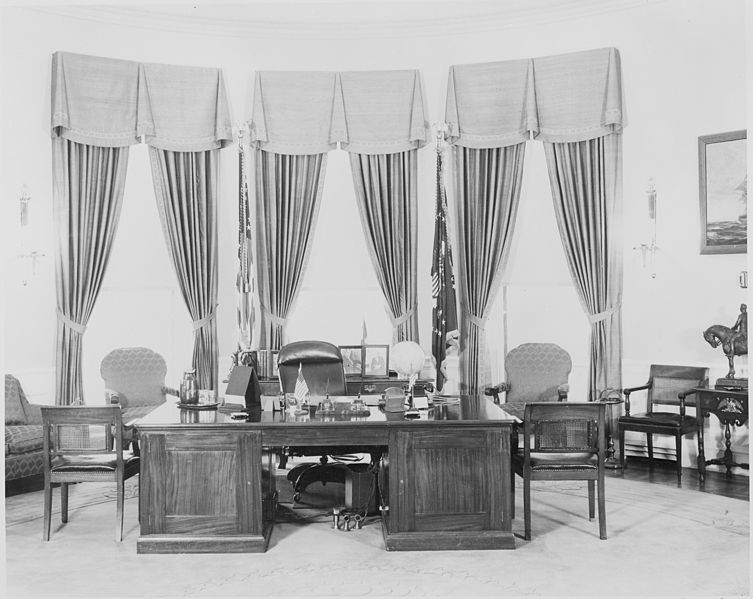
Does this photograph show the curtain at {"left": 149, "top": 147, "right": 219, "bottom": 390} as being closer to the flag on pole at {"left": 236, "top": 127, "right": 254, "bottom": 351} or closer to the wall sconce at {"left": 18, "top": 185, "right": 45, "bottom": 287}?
the flag on pole at {"left": 236, "top": 127, "right": 254, "bottom": 351}

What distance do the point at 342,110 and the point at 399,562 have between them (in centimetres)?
429

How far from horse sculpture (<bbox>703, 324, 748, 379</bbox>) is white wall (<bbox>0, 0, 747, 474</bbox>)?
0.26m

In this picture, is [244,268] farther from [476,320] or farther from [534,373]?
[534,373]

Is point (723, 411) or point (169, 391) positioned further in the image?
point (169, 391)

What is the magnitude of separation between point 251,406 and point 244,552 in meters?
0.93

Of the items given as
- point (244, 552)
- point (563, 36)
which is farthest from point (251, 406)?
point (563, 36)

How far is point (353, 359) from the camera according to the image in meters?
6.67

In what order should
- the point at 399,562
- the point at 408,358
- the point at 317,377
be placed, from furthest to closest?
the point at 317,377 < the point at 408,358 < the point at 399,562

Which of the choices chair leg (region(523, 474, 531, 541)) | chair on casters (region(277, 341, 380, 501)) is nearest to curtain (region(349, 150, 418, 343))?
chair on casters (region(277, 341, 380, 501))

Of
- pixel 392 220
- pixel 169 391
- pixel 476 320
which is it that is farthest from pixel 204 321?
pixel 476 320

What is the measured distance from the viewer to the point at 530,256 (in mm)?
7070

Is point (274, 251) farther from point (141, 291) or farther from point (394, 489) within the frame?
point (394, 489)

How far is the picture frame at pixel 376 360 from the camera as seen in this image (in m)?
6.60

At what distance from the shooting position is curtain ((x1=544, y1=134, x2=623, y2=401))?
6602 millimetres
